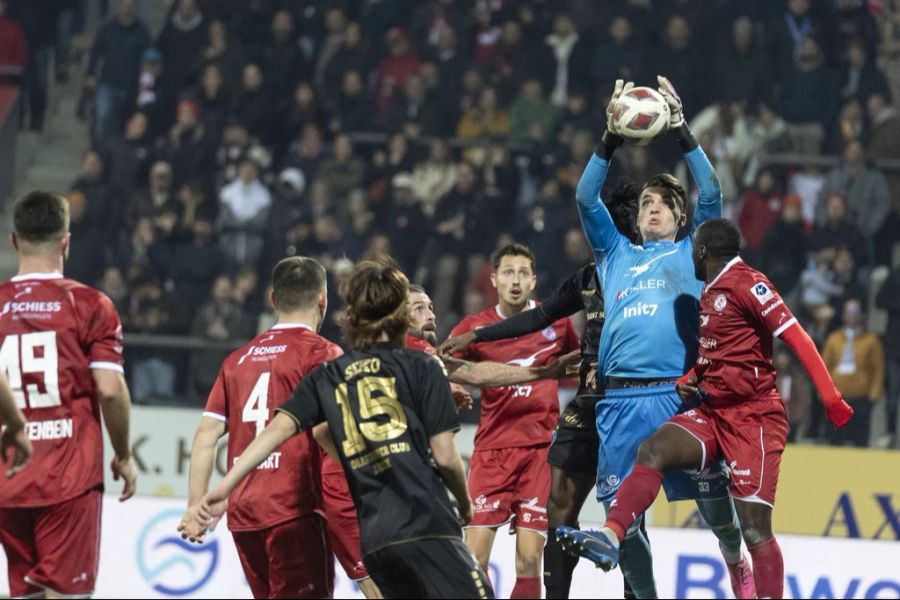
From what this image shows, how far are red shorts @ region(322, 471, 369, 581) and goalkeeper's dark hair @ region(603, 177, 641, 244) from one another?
6.63 feet

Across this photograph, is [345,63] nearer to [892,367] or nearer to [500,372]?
[892,367]

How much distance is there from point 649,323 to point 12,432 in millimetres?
3099

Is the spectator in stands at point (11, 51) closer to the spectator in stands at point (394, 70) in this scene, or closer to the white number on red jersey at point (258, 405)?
the spectator in stands at point (394, 70)

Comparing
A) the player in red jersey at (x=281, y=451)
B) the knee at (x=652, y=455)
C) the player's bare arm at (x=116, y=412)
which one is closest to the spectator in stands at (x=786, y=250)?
the knee at (x=652, y=455)

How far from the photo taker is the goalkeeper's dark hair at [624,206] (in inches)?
309

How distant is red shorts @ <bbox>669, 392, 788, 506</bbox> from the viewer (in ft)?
23.0

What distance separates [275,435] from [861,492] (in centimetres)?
681

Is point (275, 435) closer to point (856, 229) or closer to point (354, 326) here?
point (354, 326)

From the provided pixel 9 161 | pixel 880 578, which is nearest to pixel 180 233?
pixel 9 161

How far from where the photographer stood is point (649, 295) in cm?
719

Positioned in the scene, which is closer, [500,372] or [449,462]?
[449,462]

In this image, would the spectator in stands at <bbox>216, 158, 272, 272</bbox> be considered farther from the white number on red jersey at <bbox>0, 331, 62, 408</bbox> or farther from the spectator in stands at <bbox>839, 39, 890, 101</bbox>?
the white number on red jersey at <bbox>0, 331, 62, 408</bbox>

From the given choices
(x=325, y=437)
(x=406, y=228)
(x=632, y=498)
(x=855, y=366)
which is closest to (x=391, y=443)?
(x=325, y=437)

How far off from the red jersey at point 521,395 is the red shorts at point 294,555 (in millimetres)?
2155
